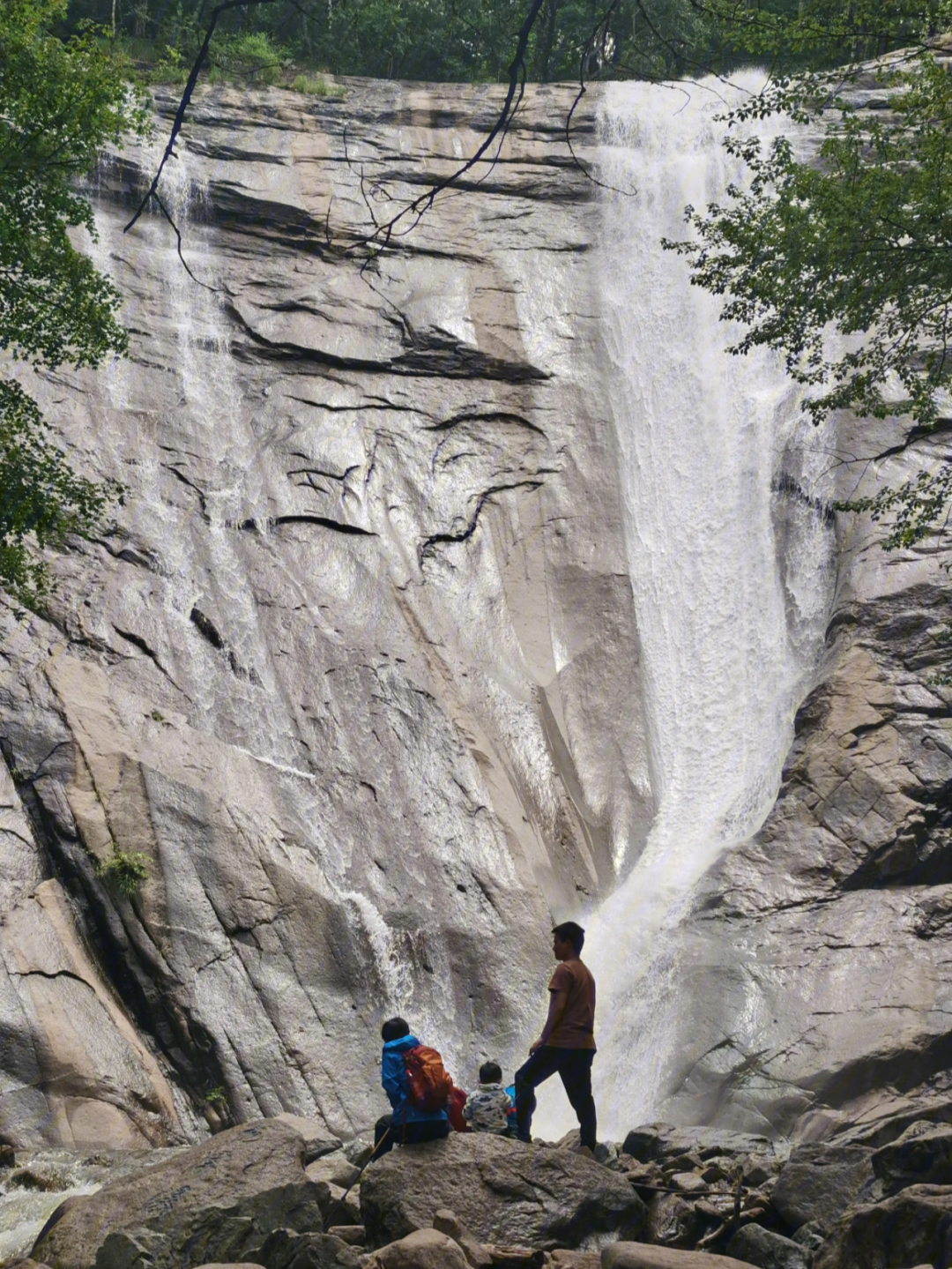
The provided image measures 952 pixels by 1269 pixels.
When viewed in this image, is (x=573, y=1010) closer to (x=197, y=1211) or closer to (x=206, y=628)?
(x=197, y=1211)

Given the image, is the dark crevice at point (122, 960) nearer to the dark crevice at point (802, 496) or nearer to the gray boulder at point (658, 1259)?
the gray boulder at point (658, 1259)

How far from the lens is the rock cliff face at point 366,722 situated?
14375 millimetres

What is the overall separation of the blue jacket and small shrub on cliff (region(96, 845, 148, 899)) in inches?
263

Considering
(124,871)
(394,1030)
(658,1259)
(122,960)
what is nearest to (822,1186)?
(658,1259)

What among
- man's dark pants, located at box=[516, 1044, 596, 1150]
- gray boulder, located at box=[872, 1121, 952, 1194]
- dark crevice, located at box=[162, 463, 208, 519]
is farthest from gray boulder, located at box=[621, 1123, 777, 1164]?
dark crevice, located at box=[162, 463, 208, 519]

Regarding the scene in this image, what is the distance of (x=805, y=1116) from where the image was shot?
12969 mm

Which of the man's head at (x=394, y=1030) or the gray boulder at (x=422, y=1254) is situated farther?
the man's head at (x=394, y=1030)

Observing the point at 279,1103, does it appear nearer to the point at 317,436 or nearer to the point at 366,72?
the point at 317,436

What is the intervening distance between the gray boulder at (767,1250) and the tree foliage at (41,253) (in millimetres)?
9386

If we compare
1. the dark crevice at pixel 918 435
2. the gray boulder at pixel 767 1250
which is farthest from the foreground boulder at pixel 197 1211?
the dark crevice at pixel 918 435

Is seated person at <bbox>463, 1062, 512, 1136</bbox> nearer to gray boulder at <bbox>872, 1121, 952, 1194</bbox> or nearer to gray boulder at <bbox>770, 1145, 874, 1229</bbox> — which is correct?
gray boulder at <bbox>770, 1145, 874, 1229</bbox>

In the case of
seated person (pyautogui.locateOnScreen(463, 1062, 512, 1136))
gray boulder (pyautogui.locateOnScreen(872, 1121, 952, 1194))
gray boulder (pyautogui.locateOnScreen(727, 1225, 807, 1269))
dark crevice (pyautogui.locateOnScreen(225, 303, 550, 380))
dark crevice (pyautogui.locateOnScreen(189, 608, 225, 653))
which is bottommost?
gray boulder (pyautogui.locateOnScreen(727, 1225, 807, 1269))

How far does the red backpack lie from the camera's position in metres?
8.89

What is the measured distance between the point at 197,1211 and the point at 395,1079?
60.1 inches
